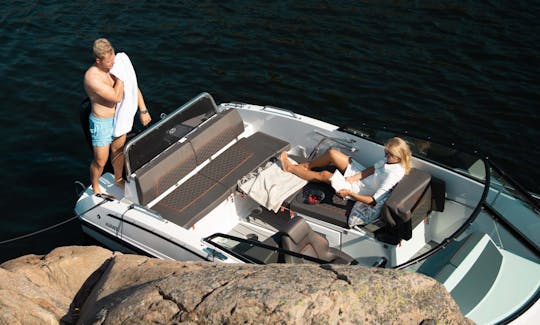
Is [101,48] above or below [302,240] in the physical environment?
above

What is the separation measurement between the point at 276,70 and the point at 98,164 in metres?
5.91

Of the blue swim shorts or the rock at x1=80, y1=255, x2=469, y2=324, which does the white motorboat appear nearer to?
the blue swim shorts

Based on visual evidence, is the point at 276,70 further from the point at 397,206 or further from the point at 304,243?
the point at 304,243

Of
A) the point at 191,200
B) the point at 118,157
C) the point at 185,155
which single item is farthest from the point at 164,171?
the point at 118,157

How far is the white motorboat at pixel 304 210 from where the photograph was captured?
6.80 meters

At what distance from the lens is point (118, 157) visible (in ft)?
27.0

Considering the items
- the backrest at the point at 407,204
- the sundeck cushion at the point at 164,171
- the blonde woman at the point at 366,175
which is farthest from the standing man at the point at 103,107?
the backrest at the point at 407,204

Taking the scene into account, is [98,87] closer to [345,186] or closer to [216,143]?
[216,143]

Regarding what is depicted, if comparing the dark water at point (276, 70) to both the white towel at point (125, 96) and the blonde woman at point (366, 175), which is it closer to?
the white towel at point (125, 96)

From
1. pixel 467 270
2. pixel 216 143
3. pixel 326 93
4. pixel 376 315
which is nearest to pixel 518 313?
pixel 467 270

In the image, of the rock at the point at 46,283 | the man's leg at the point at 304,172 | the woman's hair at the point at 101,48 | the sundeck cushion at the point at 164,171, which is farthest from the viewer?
the man's leg at the point at 304,172

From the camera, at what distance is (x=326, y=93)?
12508mm

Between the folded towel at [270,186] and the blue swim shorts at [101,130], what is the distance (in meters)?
1.76

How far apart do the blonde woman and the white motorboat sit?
12 cm
